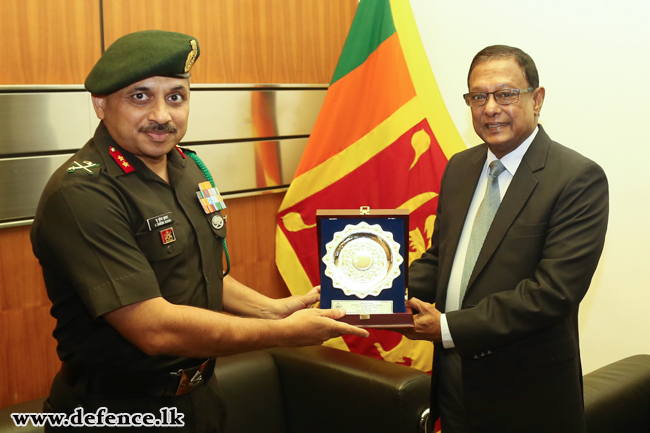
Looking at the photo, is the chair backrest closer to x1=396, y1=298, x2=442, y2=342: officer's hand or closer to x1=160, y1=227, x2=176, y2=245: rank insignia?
x1=396, y1=298, x2=442, y2=342: officer's hand

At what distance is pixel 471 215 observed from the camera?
6.20 ft

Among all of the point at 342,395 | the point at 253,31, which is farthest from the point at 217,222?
the point at 253,31

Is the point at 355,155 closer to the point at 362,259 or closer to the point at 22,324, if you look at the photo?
the point at 362,259

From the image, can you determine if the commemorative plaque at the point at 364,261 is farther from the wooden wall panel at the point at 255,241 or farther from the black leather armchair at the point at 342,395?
the wooden wall panel at the point at 255,241

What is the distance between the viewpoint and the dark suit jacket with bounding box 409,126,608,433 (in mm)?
1657

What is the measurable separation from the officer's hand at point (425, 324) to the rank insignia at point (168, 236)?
2.36 feet

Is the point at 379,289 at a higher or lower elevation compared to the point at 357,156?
lower

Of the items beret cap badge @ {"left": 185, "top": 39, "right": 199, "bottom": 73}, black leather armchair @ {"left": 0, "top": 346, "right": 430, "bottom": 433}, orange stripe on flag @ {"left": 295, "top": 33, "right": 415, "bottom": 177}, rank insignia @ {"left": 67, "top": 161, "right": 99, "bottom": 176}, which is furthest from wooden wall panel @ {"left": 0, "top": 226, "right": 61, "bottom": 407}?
orange stripe on flag @ {"left": 295, "top": 33, "right": 415, "bottom": 177}

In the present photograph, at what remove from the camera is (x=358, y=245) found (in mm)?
1856

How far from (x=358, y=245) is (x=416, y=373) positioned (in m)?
0.68

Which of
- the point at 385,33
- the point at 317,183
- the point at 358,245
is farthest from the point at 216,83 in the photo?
the point at 358,245

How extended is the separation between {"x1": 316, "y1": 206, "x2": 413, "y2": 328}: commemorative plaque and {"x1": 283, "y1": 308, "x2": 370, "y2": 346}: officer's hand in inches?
2.7

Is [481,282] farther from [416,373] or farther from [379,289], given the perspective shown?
[416,373]

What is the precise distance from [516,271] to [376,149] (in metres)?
1.26
